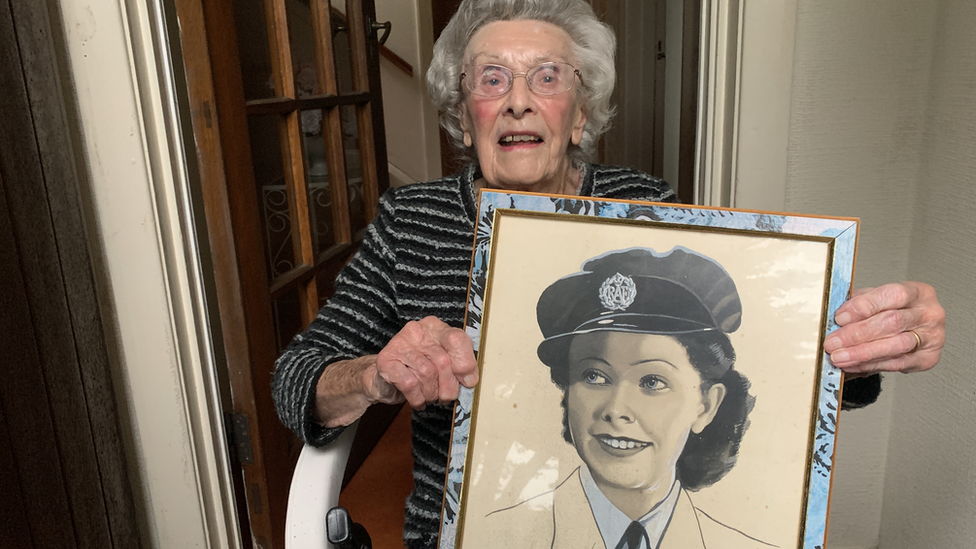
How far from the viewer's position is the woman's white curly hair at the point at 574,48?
99 centimetres

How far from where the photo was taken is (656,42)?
2857 millimetres

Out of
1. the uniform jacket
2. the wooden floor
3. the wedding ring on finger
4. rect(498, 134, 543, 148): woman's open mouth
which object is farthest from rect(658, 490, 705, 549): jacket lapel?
the wooden floor

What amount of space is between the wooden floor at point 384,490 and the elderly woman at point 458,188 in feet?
3.18

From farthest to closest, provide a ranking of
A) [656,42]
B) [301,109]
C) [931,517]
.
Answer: [656,42], [301,109], [931,517]

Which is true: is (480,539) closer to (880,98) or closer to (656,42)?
(880,98)

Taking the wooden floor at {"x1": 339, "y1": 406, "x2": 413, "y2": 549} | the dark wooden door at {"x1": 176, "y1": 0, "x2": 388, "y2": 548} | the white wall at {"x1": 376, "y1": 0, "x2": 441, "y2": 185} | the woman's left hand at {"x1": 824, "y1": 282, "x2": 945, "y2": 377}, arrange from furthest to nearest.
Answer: the white wall at {"x1": 376, "y1": 0, "x2": 441, "y2": 185} < the wooden floor at {"x1": 339, "y1": 406, "x2": 413, "y2": 549} < the dark wooden door at {"x1": 176, "y1": 0, "x2": 388, "y2": 548} < the woman's left hand at {"x1": 824, "y1": 282, "x2": 945, "y2": 377}

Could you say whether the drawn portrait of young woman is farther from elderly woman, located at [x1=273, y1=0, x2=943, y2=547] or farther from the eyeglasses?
the eyeglasses

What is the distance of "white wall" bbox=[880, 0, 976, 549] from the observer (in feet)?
3.48

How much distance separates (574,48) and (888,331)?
644mm

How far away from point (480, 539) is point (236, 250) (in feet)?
3.39

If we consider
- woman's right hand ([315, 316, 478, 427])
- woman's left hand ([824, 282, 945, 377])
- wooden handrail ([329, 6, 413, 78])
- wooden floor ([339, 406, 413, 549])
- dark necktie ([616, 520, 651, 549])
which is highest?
wooden handrail ([329, 6, 413, 78])

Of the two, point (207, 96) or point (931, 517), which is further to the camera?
point (207, 96)

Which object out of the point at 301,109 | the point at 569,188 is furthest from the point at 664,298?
the point at 301,109

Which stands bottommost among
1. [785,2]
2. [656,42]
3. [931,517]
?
[931,517]
